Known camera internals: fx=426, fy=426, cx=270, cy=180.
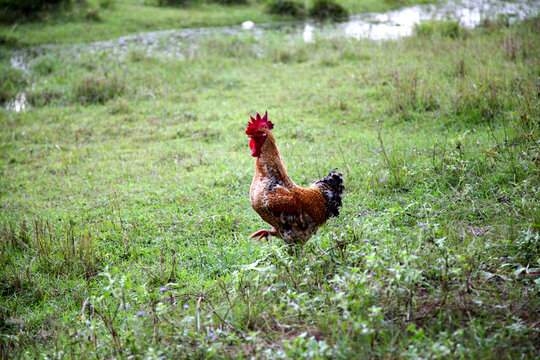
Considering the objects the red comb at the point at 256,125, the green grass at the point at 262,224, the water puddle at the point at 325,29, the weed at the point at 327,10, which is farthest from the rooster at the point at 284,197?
the weed at the point at 327,10

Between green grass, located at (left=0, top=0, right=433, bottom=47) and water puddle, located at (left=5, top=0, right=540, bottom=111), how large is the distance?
0.62m

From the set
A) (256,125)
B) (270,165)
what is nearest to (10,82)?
(256,125)

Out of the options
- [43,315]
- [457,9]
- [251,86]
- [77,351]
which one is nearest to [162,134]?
[251,86]

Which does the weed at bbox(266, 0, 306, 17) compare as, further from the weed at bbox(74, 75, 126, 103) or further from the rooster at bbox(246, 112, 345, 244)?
the rooster at bbox(246, 112, 345, 244)

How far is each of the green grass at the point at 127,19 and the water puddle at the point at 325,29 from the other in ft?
2.03

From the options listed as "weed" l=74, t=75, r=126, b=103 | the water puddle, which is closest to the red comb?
"weed" l=74, t=75, r=126, b=103

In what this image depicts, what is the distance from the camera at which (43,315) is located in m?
3.79

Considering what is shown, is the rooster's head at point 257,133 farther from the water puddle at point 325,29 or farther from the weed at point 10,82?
the water puddle at point 325,29

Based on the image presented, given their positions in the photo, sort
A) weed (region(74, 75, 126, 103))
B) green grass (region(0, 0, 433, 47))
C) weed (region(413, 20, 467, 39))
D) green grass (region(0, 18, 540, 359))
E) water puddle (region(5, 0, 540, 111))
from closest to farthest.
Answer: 1. green grass (region(0, 18, 540, 359))
2. weed (region(74, 75, 126, 103))
3. weed (region(413, 20, 467, 39))
4. water puddle (region(5, 0, 540, 111))
5. green grass (region(0, 0, 433, 47))

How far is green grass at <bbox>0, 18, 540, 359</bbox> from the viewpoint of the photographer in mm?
2789

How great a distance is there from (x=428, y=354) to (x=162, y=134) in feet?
21.9

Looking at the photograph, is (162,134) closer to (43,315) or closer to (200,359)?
(43,315)

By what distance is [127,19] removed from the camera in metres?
16.6

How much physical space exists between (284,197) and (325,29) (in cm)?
1335
